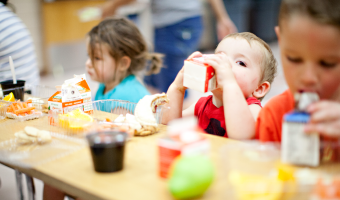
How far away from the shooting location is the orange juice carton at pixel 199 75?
3.66 ft

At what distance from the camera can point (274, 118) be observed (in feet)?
3.40

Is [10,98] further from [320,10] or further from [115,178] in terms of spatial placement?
[320,10]

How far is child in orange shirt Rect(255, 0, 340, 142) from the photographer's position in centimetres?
76

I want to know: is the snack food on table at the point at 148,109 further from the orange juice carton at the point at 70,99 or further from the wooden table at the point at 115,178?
the orange juice carton at the point at 70,99

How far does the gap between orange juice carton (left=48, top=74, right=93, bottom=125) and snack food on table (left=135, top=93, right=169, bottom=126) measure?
25cm

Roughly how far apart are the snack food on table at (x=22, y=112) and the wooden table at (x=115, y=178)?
43 centimetres

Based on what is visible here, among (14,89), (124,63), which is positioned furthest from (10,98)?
→ (124,63)

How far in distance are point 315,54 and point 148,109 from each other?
0.58 metres

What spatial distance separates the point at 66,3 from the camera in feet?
17.0

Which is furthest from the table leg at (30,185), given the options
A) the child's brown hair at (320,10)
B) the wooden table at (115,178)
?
the child's brown hair at (320,10)

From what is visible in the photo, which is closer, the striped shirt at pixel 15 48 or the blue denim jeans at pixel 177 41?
the striped shirt at pixel 15 48

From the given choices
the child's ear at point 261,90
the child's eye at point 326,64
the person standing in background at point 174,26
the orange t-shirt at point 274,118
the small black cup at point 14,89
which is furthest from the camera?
the person standing in background at point 174,26

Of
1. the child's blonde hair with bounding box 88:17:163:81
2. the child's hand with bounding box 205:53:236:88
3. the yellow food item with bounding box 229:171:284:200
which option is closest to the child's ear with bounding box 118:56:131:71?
the child's blonde hair with bounding box 88:17:163:81

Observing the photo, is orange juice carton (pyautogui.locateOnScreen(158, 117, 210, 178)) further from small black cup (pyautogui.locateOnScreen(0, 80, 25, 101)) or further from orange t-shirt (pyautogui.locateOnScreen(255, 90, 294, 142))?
small black cup (pyautogui.locateOnScreen(0, 80, 25, 101))
